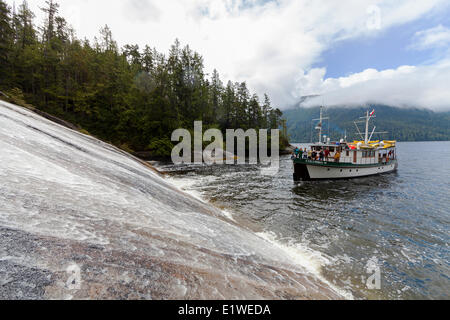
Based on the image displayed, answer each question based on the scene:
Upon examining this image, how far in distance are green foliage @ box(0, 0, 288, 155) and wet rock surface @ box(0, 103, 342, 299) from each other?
112 ft

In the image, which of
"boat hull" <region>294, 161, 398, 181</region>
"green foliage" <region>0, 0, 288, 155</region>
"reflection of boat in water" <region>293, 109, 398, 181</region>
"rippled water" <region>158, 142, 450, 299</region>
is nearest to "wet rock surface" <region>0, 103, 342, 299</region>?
"rippled water" <region>158, 142, 450, 299</region>

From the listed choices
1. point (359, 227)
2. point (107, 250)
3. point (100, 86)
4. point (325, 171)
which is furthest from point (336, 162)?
point (100, 86)

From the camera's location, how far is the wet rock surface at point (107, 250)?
2.78 m

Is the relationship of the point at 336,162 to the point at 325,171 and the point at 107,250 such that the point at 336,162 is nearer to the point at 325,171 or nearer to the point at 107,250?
the point at 325,171

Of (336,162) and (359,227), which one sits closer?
(359,227)

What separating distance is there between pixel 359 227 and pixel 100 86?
50.4 m

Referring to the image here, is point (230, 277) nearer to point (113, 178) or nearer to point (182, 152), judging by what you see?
point (113, 178)

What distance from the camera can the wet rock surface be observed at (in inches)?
110

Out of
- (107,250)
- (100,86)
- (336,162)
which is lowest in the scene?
(107,250)

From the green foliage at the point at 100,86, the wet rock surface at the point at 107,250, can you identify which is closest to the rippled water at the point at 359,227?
the wet rock surface at the point at 107,250

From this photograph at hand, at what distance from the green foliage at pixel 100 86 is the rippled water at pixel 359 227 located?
91.7 ft

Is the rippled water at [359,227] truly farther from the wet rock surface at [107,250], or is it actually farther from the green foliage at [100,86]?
the green foliage at [100,86]

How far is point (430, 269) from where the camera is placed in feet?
23.6

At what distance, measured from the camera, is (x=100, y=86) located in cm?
4003
